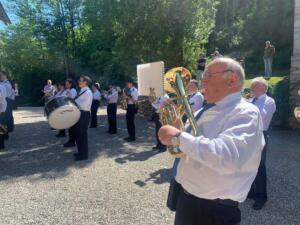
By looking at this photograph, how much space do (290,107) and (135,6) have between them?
6.80m

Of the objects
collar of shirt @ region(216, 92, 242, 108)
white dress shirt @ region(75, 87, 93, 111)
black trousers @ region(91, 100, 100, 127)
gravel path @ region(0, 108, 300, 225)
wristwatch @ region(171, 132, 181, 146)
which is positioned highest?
collar of shirt @ region(216, 92, 242, 108)

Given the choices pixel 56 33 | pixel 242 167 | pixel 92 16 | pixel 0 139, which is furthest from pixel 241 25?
pixel 242 167

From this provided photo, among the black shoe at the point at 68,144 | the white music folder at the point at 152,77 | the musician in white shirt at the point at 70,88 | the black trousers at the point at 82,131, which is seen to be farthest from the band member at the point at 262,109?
the musician in white shirt at the point at 70,88

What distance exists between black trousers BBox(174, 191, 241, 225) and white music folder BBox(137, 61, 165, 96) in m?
3.06

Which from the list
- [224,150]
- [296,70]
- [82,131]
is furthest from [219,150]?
[296,70]

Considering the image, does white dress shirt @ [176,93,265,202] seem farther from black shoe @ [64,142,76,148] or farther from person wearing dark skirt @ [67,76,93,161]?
black shoe @ [64,142,76,148]

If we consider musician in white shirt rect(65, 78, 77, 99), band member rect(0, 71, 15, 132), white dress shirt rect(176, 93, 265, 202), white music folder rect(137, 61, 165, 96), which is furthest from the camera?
band member rect(0, 71, 15, 132)

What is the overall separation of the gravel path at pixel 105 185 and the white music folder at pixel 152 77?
5.20ft

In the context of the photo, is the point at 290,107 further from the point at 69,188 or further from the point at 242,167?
the point at 242,167

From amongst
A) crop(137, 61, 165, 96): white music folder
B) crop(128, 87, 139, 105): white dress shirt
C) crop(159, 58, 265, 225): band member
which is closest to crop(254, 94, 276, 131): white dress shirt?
crop(137, 61, 165, 96): white music folder

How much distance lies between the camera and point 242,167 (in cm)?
210

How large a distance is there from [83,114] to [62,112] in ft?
1.66

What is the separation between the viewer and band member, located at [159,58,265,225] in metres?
1.97

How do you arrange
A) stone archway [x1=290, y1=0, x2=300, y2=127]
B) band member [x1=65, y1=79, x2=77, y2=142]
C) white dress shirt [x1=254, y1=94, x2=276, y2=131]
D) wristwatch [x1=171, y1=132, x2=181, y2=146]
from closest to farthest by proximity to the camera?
wristwatch [x1=171, y1=132, x2=181, y2=146]
white dress shirt [x1=254, y1=94, x2=276, y2=131]
band member [x1=65, y1=79, x2=77, y2=142]
stone archway [x1=290, y1=0, x2=300, y2=127]
